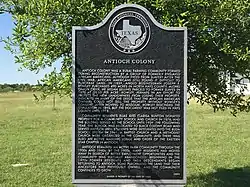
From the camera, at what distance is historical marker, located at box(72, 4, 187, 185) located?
5973mm

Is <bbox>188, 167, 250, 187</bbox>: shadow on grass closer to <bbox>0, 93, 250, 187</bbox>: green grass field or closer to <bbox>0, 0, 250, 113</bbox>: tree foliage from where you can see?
<bbox>0, 93, 250, 187</bbox>: green grass field

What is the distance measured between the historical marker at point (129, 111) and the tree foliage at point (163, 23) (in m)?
0.87

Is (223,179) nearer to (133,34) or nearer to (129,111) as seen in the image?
(129,111)

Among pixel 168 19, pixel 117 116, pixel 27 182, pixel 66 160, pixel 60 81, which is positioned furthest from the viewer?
pixel 66 160

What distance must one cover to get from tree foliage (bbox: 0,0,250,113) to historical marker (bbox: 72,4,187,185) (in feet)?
2.84

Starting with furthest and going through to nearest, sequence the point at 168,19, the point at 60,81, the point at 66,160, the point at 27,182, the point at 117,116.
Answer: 1. the point at 66,160
2. the point at 27,182
3. the point at 60,81
4. the point at 168,19
5. the point at 117,116

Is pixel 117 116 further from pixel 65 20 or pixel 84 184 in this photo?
pixel 65 20

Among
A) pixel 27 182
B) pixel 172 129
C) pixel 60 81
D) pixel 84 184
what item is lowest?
pixel 27 182

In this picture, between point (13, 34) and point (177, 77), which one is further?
point (13, 34)

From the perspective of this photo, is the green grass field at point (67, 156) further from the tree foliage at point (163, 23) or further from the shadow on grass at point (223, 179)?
the tree foliage at point (163, 23)

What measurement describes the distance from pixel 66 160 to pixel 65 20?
21.1 feet

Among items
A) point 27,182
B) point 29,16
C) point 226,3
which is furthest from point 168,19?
point 27,182

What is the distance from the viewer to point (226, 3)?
6.89 metres

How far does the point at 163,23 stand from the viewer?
685 centimetres
